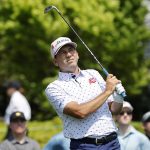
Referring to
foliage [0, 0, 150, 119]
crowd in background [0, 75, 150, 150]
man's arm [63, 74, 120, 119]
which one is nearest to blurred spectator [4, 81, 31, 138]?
crowd in background [0, 75, 150, 150]

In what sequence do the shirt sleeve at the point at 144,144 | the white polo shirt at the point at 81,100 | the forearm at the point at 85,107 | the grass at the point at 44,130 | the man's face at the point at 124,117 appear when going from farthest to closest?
the grass at the point at 44,130
the man's face at the point at 124,117
the shirt sleeve at the point at 144,144
the white polo shirt at the point at 81,100
the forearm at the point at 85,107

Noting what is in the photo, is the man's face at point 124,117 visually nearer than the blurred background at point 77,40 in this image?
Yes

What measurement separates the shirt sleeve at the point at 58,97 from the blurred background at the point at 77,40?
12293 millimetres

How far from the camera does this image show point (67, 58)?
5785mm

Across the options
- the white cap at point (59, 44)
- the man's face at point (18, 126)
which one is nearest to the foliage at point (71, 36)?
the man's face at point (18, 126)

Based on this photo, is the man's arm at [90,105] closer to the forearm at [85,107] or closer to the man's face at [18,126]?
the forearm at [85,107]

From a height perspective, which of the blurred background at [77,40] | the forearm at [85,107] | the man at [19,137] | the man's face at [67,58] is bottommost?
the forearm at [85,107]

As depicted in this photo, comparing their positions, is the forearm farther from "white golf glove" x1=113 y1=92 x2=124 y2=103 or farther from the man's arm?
"white golf glove" x1=113 y1=92 x2=124 y2=103

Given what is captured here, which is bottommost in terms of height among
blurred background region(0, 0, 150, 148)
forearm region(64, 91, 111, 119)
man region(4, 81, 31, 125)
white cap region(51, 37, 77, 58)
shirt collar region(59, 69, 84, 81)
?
forearm region(64, 91, 111, 119)

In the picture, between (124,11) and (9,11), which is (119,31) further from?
(9,11)

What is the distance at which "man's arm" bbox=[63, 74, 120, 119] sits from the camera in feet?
18.0

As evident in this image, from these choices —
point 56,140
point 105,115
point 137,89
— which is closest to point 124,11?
point 137,89

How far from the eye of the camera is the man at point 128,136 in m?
8.08

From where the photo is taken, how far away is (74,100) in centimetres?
568
